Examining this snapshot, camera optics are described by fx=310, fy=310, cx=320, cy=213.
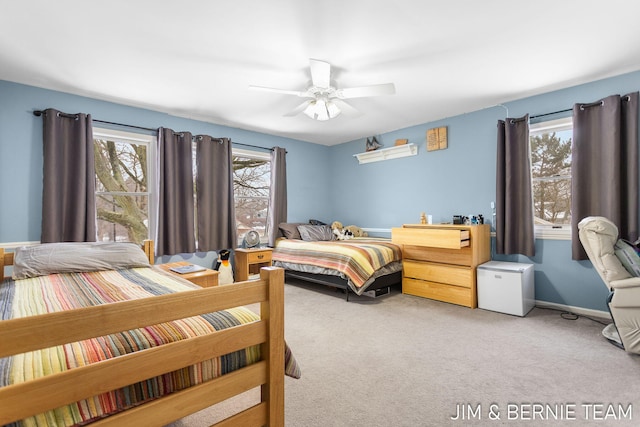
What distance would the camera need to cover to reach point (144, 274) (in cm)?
230

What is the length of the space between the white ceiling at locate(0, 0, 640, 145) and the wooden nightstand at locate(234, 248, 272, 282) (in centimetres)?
197

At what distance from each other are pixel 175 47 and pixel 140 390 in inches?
94.5

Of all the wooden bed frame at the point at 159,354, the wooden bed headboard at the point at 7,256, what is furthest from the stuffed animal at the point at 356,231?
the wooden bed frame at the point at 159,354

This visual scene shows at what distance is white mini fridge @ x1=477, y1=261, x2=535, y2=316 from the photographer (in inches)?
119

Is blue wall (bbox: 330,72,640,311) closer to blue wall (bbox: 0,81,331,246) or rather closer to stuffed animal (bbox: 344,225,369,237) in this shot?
stuffed animal (bbox: 344,225,369,237)

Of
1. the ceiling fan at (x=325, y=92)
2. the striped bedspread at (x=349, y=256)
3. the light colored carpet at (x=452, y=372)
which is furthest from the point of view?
the striped bedspread at (x=349, y=256)

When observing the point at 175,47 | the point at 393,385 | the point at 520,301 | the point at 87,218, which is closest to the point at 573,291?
the point at 520,301

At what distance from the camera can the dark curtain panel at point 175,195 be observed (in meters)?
3.79

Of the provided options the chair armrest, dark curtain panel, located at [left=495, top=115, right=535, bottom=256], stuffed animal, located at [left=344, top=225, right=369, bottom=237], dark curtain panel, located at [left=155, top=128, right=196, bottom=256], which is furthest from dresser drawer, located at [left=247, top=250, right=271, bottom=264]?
the chair armrest

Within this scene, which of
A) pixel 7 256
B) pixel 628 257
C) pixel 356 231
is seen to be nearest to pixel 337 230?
pixel 356 231

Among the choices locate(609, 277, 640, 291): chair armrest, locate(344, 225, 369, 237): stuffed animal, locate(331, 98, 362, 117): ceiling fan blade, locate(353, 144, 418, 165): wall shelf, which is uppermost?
locate(331, 98, 362, 117): ceiling fan blade

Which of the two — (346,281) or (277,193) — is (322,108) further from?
(277,193)

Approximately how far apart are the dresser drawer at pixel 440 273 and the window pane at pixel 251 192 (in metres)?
2.31

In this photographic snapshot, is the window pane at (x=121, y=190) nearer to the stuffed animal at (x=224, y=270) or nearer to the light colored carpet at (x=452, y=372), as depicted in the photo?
the stuffed animal at (x=224, y=270)
